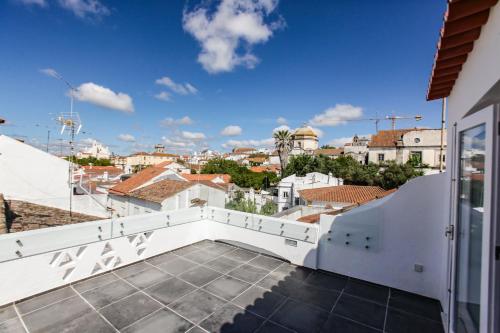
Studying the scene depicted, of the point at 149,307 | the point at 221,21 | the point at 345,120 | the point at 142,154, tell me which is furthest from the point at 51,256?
the point at 142,154

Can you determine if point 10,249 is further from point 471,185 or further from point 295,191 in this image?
point 295,191

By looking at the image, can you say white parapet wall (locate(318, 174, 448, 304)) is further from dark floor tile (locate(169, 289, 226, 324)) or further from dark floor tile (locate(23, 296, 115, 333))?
dark floor tile (locate(23, 296, 115, 333))

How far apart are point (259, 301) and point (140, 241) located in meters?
2.28

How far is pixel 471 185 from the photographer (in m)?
1.94

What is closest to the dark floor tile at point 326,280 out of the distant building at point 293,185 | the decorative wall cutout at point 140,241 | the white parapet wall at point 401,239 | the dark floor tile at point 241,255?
the white parapet wall at point 401,239

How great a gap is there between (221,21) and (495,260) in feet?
28.9

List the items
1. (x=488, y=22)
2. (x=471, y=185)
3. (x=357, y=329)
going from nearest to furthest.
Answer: (x=488, y=22) → (x=471, y=185) → (x=357, y=329)

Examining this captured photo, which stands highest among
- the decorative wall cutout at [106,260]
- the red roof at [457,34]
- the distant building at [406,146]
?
the distant building at [406,146]

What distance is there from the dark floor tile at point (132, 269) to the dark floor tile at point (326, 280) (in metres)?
2.51

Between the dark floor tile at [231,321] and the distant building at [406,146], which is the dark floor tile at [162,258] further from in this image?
the distant building at [406,146]

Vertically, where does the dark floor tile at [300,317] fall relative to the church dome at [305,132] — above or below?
below

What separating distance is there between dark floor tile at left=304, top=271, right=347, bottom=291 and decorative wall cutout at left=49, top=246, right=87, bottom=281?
125 inches

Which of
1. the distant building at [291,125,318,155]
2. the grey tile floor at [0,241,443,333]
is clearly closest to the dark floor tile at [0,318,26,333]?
the grey tile floor at [0,241,443,333]

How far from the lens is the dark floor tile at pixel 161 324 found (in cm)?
228
